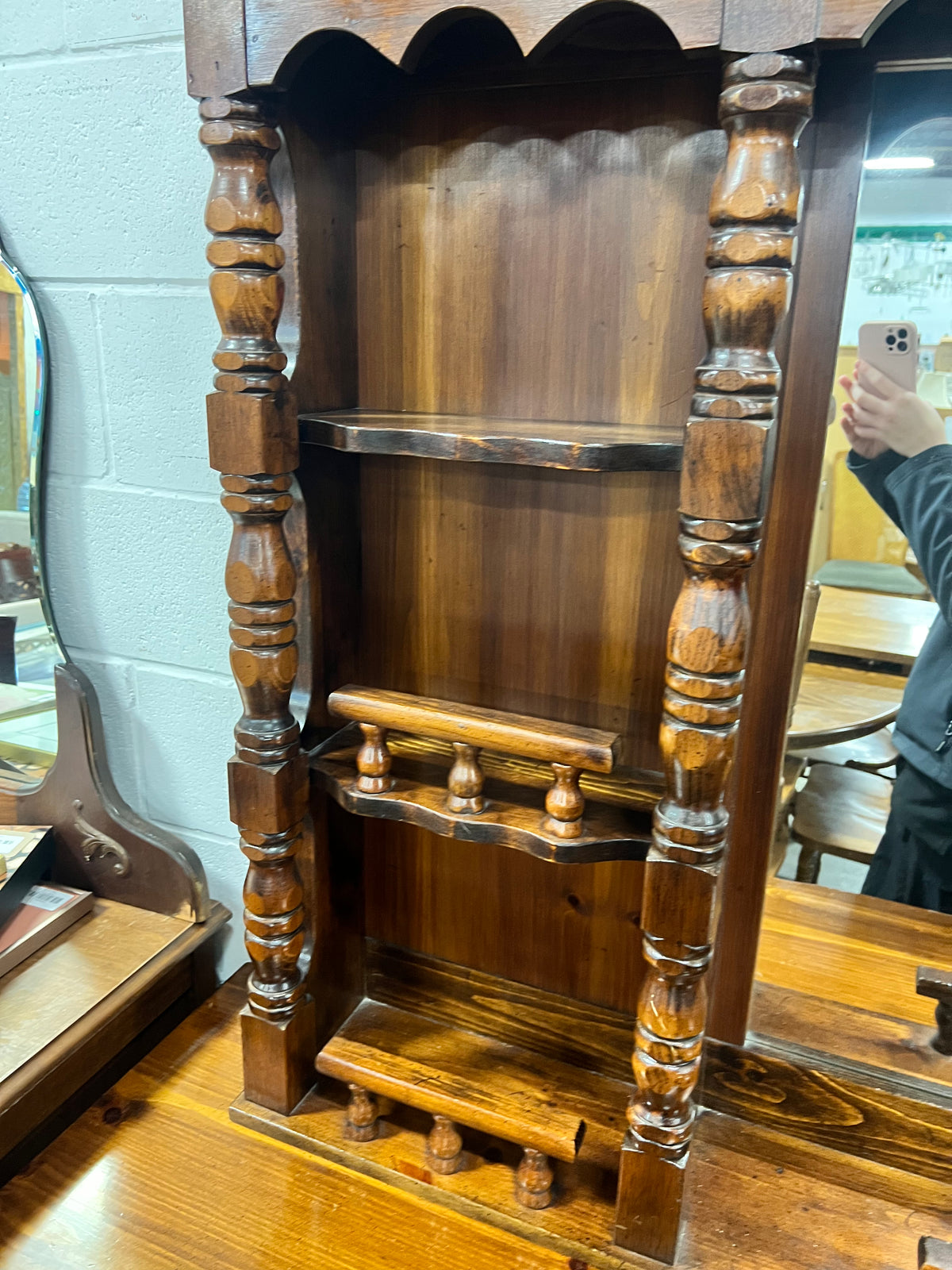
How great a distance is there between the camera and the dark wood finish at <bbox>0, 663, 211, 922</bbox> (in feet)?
3.42

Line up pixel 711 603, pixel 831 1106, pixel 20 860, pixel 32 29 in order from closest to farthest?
pixel 711 603 < pixel 831 1106 < pixel 32 29 < pixel 20 860

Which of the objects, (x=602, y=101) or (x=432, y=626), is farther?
(x=432, y=626)

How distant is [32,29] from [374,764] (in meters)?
0.82

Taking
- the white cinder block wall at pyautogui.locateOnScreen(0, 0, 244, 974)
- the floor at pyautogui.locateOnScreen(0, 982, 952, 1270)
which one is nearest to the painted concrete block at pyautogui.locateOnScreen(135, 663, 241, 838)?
the white cinder block wall at pyautogui.locateOnScreen(0, 0, 244, 974)

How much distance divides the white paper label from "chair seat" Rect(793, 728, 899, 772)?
827mm

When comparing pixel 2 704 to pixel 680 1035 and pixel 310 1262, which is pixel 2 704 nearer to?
pixel 310 1262

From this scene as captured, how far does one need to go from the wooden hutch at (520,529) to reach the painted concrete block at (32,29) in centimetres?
36

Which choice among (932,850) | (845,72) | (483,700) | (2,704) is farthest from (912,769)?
(2,704)

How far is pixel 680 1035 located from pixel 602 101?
2.39 feet

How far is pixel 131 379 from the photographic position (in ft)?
3.19

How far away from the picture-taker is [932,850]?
0.74 metres

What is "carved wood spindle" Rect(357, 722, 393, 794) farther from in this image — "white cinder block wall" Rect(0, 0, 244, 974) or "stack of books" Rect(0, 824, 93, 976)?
"stack of books" Rect(0, 824, 93, 976)

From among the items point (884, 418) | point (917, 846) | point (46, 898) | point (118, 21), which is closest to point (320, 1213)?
point (46, 898)

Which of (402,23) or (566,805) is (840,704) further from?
(402,23)
